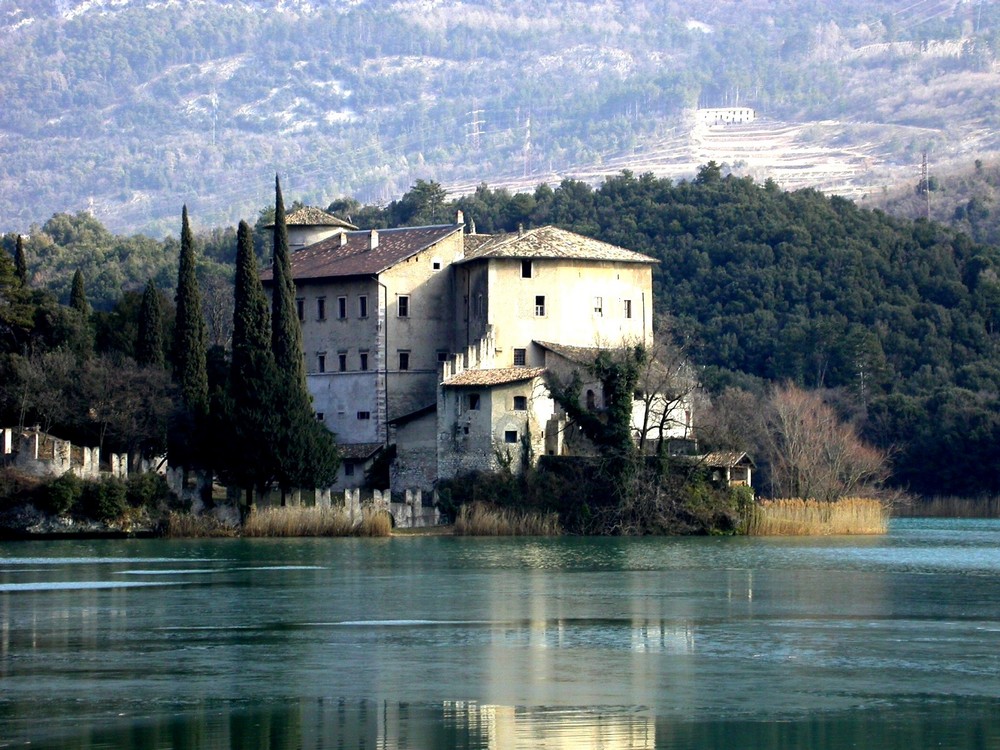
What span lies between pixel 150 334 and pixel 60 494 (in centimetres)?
1023

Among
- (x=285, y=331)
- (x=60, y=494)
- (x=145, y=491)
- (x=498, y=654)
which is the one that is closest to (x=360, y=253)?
(x=285, y=331)

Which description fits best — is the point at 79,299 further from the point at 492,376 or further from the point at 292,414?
the point at 492,376

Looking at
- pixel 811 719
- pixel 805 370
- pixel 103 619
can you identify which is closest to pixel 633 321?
pixel 805 370

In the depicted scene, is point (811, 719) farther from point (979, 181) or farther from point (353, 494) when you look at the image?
point (979, 181)

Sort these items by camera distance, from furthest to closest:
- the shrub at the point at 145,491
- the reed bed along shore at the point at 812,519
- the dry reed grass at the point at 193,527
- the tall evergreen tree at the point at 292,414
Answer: the reed bed along shore at the point at 812,519 → the tall evergreen tree at the point at 292,414 → the dry reed grass at the point at 193,527 → the shrub at the point at 145,491

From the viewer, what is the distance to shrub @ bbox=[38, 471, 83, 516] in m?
57.7

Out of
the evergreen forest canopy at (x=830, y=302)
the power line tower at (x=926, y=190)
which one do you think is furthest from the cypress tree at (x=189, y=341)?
the power line tower at (x=926, y=190)

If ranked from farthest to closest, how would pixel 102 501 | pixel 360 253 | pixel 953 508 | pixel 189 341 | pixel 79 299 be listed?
pixel 953 508 → pixel 360 253 → pixel 79 299 → pixel 189 341 → pixel 102 501

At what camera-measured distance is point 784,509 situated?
62219 millimetres

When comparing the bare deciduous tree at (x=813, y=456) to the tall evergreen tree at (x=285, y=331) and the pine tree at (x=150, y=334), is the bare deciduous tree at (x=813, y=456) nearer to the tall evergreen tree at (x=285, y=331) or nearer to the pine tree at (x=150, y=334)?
the tall evergreen tree at (x=285, y=331)

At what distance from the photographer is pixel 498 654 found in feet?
92.3

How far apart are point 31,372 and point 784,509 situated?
23.2m

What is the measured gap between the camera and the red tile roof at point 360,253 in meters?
71.6

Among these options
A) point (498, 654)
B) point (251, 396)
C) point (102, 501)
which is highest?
point (251, 396)
